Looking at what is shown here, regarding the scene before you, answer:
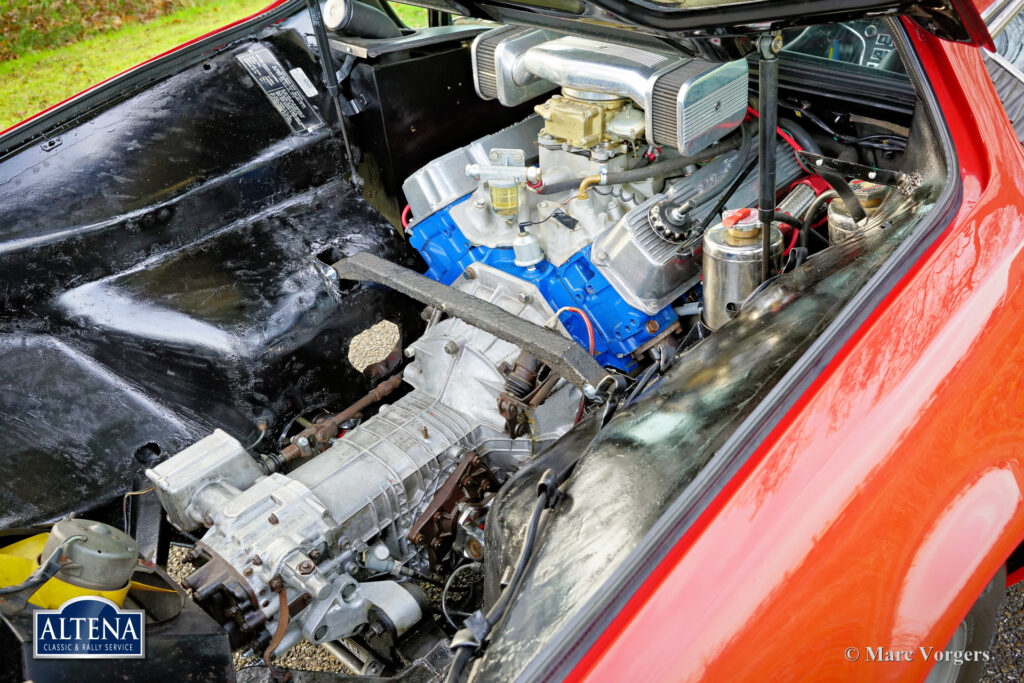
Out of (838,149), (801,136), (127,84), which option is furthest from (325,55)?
(838,149)

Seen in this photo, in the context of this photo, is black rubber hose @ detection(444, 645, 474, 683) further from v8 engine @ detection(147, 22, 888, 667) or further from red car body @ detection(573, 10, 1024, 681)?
v8 engine @ detection(147, 22, 888, 667)

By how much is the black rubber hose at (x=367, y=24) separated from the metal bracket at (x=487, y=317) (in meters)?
0.86

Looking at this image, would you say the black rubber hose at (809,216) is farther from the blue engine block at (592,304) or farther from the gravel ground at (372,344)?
the gravel ground at (372,344)

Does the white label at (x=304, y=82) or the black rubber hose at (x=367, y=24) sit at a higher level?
the black rubber hose at (x=367, y=24)

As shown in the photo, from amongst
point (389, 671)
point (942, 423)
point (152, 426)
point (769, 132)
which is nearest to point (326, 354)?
point (152, 426)

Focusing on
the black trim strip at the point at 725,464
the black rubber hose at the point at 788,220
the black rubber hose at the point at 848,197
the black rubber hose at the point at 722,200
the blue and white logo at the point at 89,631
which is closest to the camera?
the black trim strip at the point at 725,464

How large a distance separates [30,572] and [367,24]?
1.94 m

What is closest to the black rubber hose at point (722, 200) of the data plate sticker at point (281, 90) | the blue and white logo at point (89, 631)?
the data plate sticker at point (281, 90)

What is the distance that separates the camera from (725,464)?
1.26 meters

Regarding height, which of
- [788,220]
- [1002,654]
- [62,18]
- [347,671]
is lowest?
[347,671]

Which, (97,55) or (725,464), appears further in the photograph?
(97,55)

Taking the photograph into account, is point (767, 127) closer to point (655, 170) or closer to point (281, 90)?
point (655, 170)

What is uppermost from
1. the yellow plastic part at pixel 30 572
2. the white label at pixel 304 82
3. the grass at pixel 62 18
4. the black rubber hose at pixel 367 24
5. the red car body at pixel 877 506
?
the grass at pixel 62 18

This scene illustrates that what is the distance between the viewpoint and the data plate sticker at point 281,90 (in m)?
2.69
